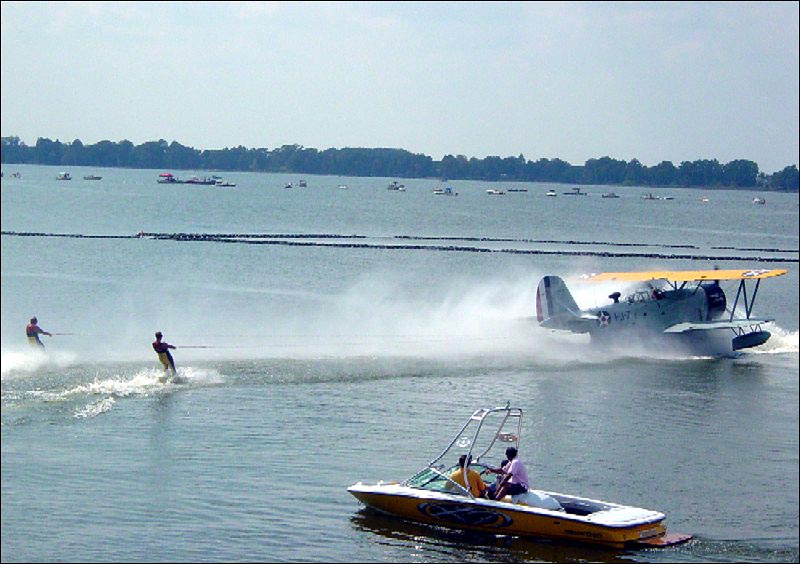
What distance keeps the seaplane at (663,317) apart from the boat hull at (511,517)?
19982 mm

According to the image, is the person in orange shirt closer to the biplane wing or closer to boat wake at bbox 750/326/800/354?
the biplane wing

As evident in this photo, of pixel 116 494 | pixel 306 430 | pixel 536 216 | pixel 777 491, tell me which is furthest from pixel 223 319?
pixel 536 216

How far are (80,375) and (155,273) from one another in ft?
122

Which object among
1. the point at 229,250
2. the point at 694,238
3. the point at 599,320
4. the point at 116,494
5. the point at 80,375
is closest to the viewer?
the point at 116,494

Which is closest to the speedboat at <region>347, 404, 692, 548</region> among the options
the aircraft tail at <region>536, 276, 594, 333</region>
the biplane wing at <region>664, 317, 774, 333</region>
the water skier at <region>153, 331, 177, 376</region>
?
the water skier at <region>153, 331, 177, 376</region>

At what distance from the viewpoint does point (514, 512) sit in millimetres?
20766

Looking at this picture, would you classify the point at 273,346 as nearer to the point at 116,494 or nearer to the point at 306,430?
the point at 306,430

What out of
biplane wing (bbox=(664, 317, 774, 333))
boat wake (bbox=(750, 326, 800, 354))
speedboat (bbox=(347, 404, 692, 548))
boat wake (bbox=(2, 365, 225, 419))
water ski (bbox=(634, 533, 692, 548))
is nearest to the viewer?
water ski (bbox=(634, 533, 692, 548))

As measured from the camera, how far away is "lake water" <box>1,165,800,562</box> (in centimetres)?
2061

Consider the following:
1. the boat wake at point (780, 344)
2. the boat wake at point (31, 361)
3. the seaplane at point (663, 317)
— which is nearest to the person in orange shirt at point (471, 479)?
the boat wake at point (31, 361)

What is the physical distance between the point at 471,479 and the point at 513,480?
0.86 meters

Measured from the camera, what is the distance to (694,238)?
109 meters

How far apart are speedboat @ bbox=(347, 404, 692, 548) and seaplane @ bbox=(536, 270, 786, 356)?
18.9 metres

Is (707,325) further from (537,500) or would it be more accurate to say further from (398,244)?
(398,244)
